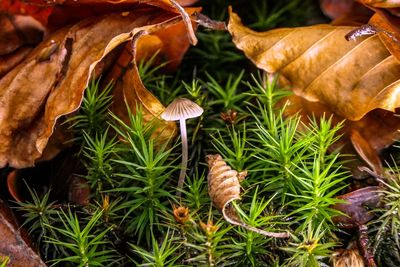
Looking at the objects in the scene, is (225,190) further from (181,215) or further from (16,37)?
(16,37)

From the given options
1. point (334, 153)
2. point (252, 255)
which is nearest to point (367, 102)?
point (334, 153)

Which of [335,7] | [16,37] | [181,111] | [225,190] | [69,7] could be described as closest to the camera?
[225,190]

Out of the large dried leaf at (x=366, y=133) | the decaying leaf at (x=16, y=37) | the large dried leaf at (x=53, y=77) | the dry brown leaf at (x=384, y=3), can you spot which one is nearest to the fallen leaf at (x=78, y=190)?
the large dried leaf at (x=53, y=77)

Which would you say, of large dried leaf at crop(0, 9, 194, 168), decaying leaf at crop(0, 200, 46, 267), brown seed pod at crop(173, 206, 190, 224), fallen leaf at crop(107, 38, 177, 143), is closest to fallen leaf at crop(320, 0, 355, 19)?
large dried leaf at crop(0, 9, 194, 168)

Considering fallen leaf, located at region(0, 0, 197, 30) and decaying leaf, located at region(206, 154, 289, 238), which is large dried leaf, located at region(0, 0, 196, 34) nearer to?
fallen leaf, located at region(0, 0, 197, 30)

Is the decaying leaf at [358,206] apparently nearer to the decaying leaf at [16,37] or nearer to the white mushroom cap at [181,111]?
the white mushroom cap at [181,111]

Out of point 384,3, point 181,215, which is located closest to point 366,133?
point 384,3
